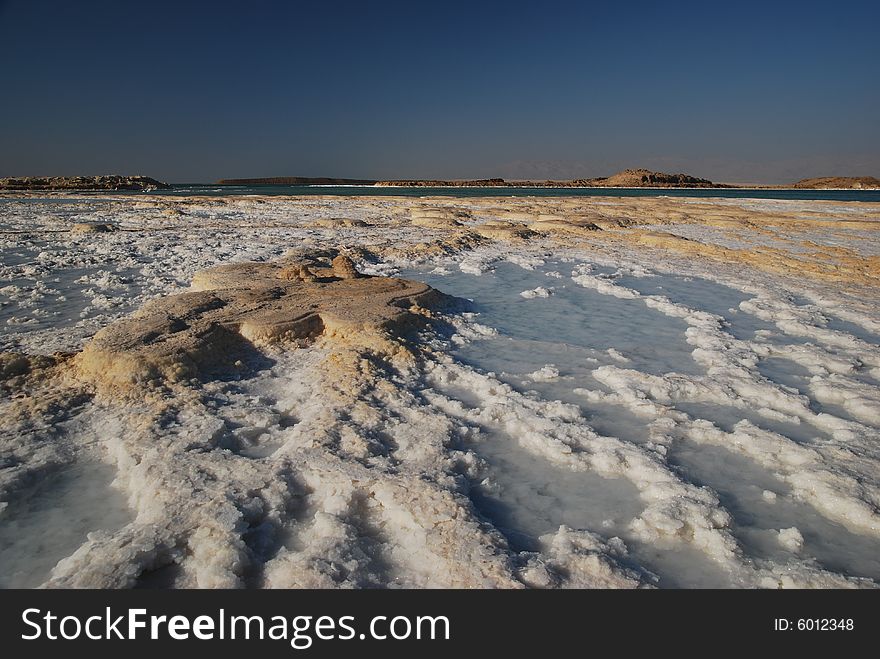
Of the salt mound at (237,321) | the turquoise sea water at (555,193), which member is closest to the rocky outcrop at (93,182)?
the turquoise sea water at (555,193)

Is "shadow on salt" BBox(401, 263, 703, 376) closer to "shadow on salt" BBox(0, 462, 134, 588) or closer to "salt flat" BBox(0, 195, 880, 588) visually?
"salt flat" BBox(0, 195, 880, 588)

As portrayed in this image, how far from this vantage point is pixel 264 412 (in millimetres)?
2762

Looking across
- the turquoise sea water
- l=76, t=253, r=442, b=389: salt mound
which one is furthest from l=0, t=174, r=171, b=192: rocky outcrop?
l=76, t=253, r=442, b=389: salt mound

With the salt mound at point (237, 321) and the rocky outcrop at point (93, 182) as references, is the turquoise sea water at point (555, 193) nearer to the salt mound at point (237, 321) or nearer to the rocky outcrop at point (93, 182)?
the rocky outcrop at point (93, 182)

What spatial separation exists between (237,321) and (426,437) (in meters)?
2.22

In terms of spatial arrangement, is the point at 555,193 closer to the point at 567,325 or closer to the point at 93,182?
the point at 567,325

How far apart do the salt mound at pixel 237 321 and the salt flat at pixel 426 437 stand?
27 mm

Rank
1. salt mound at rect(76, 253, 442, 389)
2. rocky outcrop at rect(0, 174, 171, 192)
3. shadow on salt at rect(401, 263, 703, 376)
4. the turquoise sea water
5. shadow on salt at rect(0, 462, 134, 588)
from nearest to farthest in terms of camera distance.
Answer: shadow on salt at rect(0, 462, 134, 588)
salt mound at rect(76, 253, 442, 389)
shadow on salt at rect(401, 263, 703, 376)
the turquoise sea water
rocky outcrop at rect(0, 174, 171, 192)

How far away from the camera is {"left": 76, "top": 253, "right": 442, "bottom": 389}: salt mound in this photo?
123 inches

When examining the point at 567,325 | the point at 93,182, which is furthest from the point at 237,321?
the point at 93,182

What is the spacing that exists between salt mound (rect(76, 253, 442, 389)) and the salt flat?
0.09 ft
